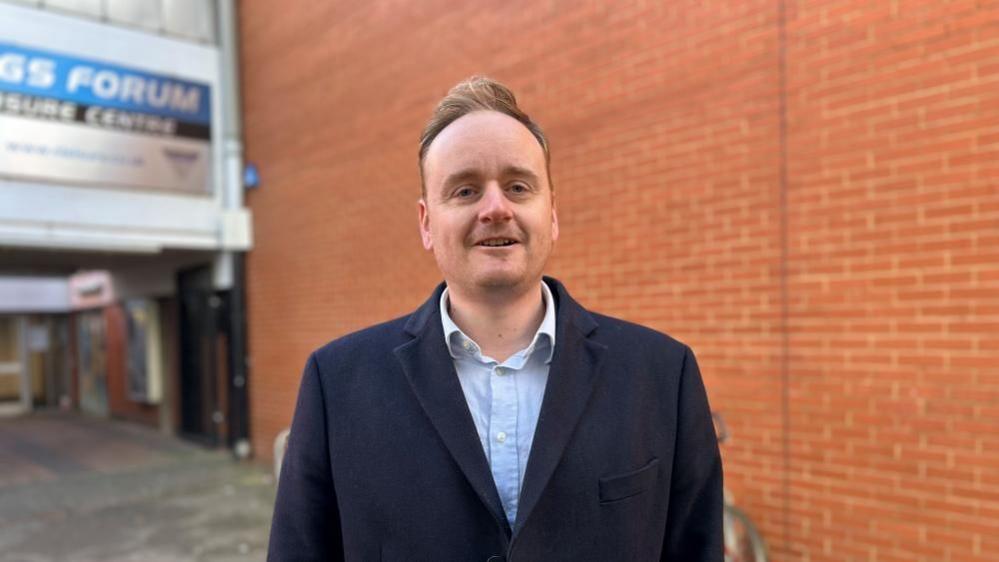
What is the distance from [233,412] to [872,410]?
8.03 metres

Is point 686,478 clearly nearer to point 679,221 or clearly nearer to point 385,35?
point 679,221

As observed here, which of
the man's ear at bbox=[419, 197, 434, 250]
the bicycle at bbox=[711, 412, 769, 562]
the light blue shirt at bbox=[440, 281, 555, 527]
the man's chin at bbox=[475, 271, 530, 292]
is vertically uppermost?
the man's ear at bbox=[419, 197, 434, 250]

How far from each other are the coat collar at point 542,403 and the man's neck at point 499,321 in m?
0.07

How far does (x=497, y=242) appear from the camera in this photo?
4.80 feet

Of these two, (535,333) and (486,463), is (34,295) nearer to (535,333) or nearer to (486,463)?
(535,333)

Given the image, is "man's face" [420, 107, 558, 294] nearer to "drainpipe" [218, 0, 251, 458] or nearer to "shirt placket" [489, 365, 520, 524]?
"shirt placket" [489, 365, 520, 524]

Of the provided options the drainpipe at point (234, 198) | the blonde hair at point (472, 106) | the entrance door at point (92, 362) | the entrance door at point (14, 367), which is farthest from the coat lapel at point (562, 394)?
the entrance door at point (14, 367)

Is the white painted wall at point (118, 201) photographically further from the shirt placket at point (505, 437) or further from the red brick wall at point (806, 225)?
the shirt placket at point (505, 437)

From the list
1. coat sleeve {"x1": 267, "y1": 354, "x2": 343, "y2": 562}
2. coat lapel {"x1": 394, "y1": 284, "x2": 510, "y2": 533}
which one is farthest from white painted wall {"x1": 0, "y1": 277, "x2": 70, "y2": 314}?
coat lapel {"x1": 394, "y1": 284, "x2": 510, "y2": 533}

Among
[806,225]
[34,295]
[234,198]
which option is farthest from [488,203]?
[34,295]

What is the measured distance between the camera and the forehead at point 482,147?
146 centimetres

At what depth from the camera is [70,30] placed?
800 centimetres

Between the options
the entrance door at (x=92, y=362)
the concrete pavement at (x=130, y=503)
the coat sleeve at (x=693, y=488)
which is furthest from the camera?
the entrance door at (x=92, y=362)

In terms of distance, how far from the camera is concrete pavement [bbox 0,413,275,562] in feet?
19.5
